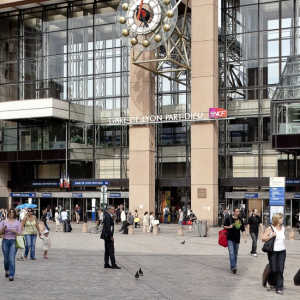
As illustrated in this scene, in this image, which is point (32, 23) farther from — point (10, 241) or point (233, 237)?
point (10, 241)

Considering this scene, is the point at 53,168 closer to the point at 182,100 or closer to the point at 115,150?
the point at 115,150

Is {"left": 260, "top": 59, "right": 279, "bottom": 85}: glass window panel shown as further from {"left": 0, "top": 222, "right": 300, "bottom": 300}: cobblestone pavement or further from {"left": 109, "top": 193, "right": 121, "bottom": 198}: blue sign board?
{"left": 0, "top": 222, "right": 300, "bottom": 300}: cobblestone pavement

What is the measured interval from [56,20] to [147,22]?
1372 centimetres

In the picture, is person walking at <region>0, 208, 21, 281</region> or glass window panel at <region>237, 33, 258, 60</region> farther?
glass window panel at <region>237, 33, 258, 60</region>

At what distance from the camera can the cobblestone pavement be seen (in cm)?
1333

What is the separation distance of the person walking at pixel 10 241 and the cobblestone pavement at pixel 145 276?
38 centimetres

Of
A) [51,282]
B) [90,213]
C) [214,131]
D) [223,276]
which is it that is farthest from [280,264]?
[90,213]

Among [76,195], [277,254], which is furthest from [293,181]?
[277,254]

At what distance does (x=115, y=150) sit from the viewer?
54469 millimetres

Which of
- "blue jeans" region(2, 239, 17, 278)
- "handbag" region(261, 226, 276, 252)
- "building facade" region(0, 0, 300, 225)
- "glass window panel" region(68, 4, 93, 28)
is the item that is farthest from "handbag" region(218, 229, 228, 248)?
"glass window panel" region(68, 4, 93, 28)

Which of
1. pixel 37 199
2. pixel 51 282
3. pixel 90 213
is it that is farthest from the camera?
pixel 37 199

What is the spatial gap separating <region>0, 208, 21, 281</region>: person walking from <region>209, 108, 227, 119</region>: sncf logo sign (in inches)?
1262

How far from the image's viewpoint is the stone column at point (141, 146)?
49.6 m

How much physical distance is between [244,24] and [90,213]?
2089cm
